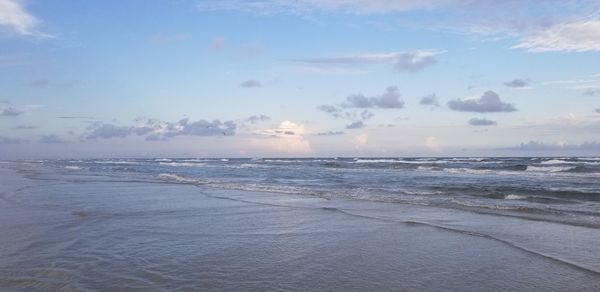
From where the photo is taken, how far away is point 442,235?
28.1 feet

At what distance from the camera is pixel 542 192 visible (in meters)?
18.4

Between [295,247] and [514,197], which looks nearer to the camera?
[295,247]

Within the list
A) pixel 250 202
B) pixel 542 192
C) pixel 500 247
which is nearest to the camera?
pixel 500 247

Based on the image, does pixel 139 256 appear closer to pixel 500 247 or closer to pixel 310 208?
pixel 500 247

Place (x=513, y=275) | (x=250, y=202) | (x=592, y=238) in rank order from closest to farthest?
1. (x=513, y=275)
2. (x=592, y=238)
3. (x=250, y=202)

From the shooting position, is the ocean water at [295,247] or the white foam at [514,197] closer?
the ocean water at [295,247]

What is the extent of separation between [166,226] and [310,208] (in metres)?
4.55

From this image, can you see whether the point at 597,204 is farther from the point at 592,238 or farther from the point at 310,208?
the point at 310,208

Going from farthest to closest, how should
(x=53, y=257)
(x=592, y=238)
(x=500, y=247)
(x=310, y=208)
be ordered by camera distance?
(x=310, y=208) → (x=592, y=238) → (x=500, y=247) → (x=53, y=257)

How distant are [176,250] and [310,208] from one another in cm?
615

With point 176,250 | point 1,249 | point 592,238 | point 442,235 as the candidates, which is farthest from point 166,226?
point 592,238

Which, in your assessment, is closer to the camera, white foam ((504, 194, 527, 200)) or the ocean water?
the ocean water

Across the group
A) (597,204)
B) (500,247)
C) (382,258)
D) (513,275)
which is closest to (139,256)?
(382,258)

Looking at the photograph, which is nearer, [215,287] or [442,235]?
[215,287]
